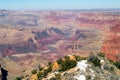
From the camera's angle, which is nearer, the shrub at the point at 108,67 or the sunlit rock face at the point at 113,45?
the shrub at the point at 108,67

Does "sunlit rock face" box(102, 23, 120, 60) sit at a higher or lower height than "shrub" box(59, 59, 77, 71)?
lower

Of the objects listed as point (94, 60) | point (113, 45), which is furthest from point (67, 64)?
point (113, 45)

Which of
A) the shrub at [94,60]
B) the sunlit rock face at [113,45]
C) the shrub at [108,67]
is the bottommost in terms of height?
the sunlit rock face at [113,45]

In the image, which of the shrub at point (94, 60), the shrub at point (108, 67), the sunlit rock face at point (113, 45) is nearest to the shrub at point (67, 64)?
the shrub at point (94, 60)

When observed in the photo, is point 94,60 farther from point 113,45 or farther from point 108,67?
point 113,45

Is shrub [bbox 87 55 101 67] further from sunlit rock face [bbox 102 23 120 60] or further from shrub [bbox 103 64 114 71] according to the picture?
sunlit rock face [bbox 102 23 120 60]

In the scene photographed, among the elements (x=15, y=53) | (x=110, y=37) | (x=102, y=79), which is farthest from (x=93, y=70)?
(x=15, y=53)

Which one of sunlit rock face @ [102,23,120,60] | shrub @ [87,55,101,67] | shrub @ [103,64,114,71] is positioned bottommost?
sunlit rock face @ [102,23,120,60]

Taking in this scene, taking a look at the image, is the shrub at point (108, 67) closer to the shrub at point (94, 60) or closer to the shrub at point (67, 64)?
the shrub at point (94, 60)

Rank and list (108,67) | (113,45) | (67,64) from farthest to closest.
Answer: (113,45) < (67,64) < (108,67)

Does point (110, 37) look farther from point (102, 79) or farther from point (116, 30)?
point (102, 79)

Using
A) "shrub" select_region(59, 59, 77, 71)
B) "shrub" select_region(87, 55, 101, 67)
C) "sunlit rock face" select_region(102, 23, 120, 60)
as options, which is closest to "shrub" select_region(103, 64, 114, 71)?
"shrub" select_region(87, 55, 101, 67)
